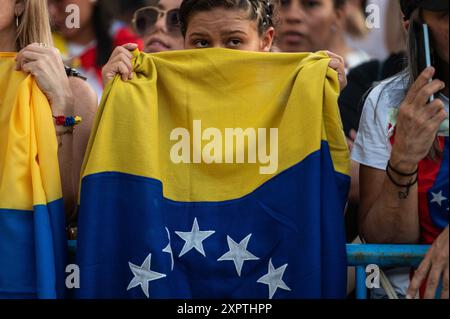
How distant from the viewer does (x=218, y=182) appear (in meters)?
3.10

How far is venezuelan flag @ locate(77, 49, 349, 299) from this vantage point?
2926mm

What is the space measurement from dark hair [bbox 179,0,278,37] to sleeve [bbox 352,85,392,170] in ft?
1.95

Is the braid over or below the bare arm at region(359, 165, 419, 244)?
over

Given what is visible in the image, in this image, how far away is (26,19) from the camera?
3518 mm

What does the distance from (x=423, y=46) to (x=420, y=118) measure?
29 cm

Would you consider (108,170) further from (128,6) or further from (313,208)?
(128,6)

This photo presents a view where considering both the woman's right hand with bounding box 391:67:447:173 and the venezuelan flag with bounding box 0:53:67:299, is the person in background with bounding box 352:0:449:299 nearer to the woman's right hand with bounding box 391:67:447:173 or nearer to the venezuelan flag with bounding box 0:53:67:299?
the woman's right hand with bounding box 391:67:447:173

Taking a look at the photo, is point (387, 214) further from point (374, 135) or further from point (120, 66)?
point (120, 66)

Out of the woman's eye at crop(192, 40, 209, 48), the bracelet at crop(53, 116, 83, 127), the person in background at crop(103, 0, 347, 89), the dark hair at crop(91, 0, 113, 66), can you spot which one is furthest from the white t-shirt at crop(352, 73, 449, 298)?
the dark hair at crop(91, 0, 113, 66)

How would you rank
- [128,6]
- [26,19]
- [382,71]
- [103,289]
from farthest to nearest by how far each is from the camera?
[128,6], [382,71], [26,19], [103,289]

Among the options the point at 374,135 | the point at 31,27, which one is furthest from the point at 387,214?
the point at 31,27

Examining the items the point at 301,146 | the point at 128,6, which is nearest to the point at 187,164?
the point at 301,146

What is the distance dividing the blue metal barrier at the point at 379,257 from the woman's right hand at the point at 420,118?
0.31 m
